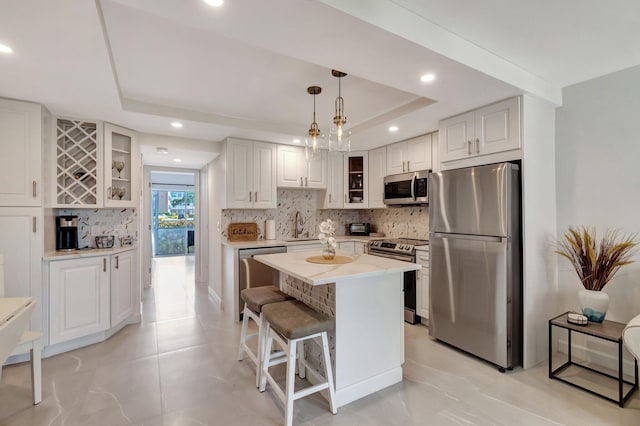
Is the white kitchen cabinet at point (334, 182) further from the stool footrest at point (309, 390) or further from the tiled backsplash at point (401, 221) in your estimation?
the stool footrest at point (309, 390)

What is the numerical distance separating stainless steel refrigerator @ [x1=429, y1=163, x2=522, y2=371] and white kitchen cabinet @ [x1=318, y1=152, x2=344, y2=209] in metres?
1.93

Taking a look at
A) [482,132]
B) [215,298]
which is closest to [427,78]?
[482,132]

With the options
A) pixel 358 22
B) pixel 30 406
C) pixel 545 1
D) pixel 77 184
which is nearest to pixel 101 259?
pixel 77 184

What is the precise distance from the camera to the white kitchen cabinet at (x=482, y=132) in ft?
8.39

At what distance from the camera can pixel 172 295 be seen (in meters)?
4.92

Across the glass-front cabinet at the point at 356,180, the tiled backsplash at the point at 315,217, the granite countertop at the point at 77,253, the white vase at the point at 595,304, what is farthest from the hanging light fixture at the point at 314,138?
the white vase at the point at 595,304

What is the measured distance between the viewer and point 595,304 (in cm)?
235

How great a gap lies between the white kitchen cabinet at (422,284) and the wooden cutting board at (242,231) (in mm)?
2304

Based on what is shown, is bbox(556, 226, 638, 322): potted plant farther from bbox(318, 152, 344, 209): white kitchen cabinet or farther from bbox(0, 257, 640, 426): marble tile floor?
bbox(318, 152, 344, 209): white kitchen cabinet

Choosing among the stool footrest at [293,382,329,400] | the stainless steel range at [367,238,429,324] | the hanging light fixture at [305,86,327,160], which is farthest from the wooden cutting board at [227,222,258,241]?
the stool footrest at [293,382,329,400]

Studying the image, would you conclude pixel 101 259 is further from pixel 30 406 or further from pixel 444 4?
pixel 444 4

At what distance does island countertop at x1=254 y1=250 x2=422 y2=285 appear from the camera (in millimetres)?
1859

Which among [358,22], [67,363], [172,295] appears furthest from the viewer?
[172,295]

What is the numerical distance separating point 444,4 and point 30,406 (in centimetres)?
369
